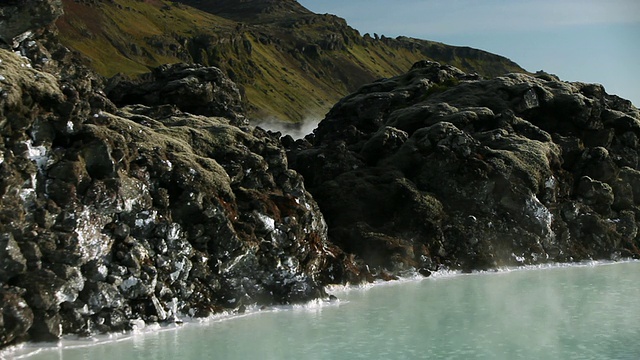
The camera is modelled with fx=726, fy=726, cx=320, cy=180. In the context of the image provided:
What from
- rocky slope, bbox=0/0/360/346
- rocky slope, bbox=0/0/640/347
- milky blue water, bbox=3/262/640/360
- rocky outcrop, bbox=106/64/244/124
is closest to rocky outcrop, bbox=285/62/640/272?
rocky slope, bbox=0/0/640/347

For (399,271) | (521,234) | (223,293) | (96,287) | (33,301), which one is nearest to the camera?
(33,301)

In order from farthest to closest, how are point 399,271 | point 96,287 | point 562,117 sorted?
point 562,117, point 399,271, point 96,287

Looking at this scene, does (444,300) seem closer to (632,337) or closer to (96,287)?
(632,337)

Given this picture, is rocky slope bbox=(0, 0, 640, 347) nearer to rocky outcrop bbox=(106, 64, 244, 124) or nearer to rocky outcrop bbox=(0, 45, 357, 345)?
rocky outcrop bbox=(0, 45, 357, 345)

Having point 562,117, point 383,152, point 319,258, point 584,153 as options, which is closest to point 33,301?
point 319,258

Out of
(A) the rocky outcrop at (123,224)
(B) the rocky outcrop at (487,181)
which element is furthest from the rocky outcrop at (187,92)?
(A) the rocky outcrop at (123,224)

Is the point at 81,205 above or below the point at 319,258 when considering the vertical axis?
above

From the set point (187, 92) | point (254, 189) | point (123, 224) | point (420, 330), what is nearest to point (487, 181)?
point (254, 189)

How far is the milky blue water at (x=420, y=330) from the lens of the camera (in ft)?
130

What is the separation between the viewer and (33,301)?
39.3 metres

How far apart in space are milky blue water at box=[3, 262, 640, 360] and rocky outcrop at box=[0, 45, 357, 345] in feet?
7.11

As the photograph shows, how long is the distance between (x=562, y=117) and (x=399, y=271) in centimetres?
4395

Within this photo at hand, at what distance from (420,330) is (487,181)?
37032mm

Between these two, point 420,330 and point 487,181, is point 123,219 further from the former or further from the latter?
point 487,181
